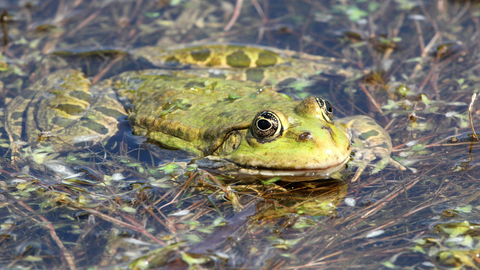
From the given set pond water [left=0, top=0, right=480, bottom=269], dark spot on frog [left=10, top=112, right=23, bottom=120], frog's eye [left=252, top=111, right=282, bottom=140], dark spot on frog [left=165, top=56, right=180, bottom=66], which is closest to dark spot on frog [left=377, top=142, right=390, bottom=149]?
pond water [left=0, top=0, right=480, bottom=269]

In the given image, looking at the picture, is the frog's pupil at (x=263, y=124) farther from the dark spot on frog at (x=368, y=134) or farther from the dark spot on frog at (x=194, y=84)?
the dark spot on frog at (x=194, y=84)

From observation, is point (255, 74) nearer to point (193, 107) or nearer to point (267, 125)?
point (193, 107)

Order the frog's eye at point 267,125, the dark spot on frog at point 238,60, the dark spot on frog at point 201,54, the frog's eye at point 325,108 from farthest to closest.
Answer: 1. the dark spot on frog at point 201,54
2. the dark spot on frog at point 238,60
3. the frog's eye at point 325,108
4. the frog's eye at point 267,125

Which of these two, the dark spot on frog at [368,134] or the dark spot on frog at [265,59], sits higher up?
the dark spot on frog at [265,59]

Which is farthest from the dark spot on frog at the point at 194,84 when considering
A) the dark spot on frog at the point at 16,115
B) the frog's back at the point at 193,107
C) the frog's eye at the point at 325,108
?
the dark spot on frog at the point at 16,115

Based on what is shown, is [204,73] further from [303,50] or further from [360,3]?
[360,3]

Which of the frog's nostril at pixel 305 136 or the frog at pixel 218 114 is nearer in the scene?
the frog's nostril at pixel 305 136

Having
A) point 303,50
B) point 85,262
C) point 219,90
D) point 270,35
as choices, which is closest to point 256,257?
point 85,262

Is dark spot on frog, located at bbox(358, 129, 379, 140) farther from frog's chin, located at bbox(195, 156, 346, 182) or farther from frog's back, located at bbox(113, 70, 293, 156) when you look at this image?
frog's back, located at bbox(113, 70, 293, 156)
